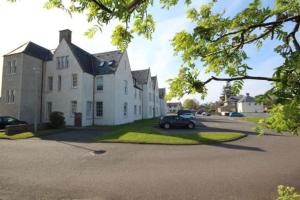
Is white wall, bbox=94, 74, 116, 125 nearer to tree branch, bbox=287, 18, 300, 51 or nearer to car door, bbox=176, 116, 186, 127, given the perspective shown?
car door, bbox=176, 116, 186, 127

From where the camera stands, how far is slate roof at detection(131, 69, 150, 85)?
45.0 meters

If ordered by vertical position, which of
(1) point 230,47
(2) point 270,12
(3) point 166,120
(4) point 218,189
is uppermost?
(2) point 270,12

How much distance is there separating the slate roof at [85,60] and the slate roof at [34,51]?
177 inches

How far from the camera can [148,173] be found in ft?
25.7

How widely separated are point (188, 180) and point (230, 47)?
17.7 feet

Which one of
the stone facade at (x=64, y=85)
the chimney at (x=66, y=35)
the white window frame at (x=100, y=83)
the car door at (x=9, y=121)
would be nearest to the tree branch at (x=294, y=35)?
the stone facade at (x=64, y=85)

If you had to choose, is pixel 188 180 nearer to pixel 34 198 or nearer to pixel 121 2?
pixel 34 198

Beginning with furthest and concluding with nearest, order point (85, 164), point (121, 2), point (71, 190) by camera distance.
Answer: point (85, 164) < point (71, 190) < point (121, 2)

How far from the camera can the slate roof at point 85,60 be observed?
89.1ft

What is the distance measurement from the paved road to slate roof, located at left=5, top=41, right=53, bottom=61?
19600 millimetres

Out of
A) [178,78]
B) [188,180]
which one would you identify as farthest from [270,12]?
[188,180]

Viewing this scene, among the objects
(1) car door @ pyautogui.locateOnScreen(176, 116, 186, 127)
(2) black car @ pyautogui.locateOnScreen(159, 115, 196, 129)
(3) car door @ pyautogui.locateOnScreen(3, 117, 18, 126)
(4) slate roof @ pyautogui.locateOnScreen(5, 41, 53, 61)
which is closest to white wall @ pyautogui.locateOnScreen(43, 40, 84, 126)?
(4) slate roof @ pyautogui.locateOnScreen(5, 41, 53, 61)

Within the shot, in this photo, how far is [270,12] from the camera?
95.3 inches

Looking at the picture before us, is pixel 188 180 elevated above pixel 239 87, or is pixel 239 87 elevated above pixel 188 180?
pixel 239 87
